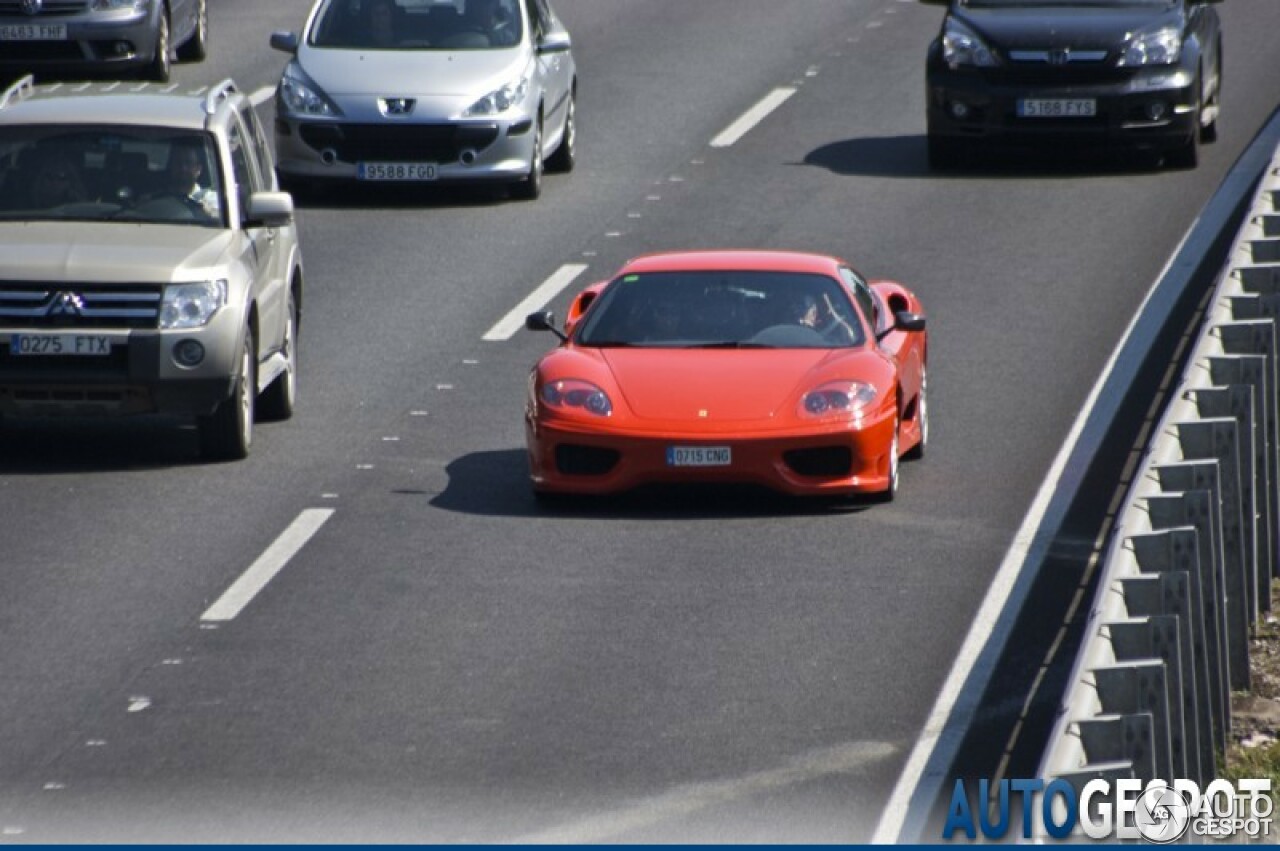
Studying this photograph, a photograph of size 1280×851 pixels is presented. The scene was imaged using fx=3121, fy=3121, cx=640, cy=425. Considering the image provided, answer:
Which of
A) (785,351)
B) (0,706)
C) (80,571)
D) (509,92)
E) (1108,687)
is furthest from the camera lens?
(509,92)

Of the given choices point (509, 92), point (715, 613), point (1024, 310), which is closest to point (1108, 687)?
point (715, 613)

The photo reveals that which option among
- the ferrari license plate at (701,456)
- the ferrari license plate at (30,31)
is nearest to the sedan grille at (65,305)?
the ferrari license plate at (701,456)

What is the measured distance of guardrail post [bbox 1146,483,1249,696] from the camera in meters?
11.3

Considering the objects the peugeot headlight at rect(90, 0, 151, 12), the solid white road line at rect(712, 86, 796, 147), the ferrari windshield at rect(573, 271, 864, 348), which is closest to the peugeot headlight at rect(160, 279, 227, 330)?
the ferrari windshield at rect(573, 271, 864, 348)

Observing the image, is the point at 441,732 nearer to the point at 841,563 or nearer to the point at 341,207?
the point at 841,563

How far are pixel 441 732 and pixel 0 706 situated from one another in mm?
Result: 1732

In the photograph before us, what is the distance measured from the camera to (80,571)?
14.2 m

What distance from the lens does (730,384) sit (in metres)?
15.6

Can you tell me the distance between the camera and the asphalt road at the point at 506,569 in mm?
10648

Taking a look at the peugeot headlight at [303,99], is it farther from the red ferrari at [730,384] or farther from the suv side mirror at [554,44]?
the red ferrari at [730,384]

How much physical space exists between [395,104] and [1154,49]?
638 cm

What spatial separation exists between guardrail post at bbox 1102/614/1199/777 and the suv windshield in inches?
338

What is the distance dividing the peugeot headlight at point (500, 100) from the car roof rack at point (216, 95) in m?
5.85

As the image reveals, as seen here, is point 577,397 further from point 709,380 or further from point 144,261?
point 144,261
